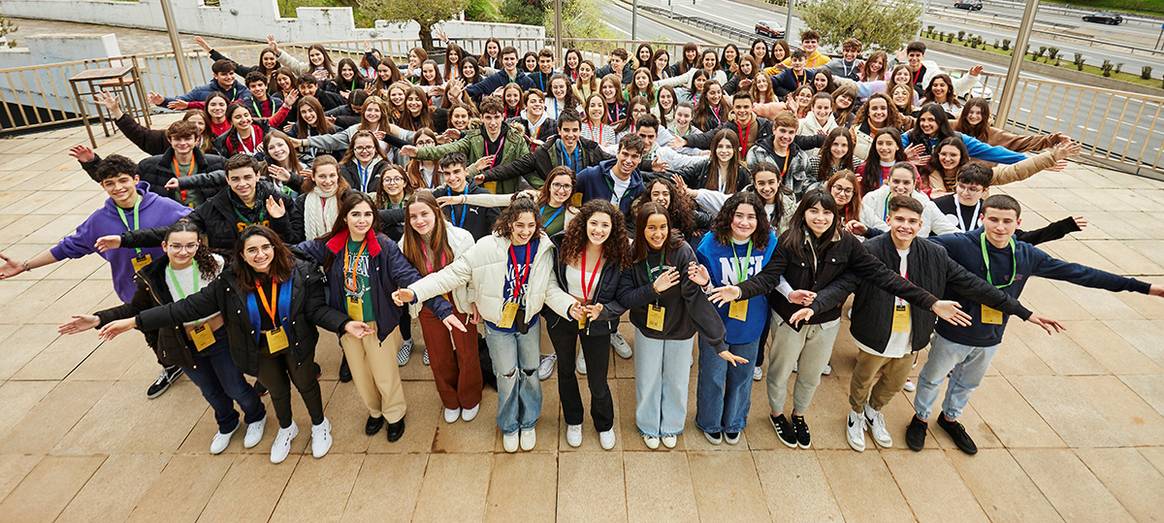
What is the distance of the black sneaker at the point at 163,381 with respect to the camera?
4.76 m

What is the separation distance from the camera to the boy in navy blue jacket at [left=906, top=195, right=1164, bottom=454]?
3543 mm

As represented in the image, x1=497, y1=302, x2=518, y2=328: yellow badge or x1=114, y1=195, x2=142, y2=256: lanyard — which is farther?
x1=114, y1=195, x2=142, y2=256: lanyard

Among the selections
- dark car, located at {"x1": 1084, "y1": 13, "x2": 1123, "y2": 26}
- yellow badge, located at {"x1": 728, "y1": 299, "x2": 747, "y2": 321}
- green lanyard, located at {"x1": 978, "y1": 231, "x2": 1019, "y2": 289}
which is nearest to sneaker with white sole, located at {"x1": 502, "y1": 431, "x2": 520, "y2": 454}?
yellow badge, located at {"x1": 728, "y1": 299, "x2": 747, "y2": 321}

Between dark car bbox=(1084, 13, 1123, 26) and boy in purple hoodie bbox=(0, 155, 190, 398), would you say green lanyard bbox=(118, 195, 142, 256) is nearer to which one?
boy in purple hoodie bbox=(0, 155, 190, 398)

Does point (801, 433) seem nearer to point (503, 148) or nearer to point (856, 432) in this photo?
point (856, 432)

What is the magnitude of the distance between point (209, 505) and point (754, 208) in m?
4.01

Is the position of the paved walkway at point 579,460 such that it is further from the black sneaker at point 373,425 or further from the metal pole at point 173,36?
the metal pole at point 173,36

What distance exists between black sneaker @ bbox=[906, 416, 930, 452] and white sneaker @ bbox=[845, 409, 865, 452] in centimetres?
32

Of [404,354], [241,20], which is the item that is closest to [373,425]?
[404,354]

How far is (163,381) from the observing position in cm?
484

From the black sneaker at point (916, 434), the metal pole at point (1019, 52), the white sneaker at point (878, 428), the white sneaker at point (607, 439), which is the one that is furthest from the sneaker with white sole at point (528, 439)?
the metal pole at point (1019, 52)

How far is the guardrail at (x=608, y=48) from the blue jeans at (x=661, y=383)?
27.2 ft

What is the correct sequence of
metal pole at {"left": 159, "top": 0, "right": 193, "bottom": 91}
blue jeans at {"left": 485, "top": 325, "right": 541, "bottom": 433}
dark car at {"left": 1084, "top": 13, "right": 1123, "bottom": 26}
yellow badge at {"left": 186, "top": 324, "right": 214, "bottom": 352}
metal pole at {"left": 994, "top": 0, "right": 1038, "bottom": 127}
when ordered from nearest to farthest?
yellow badge at {"left": 186, "top": 324, "right": 214, "bottom": 352}, blue jeans at {"left": 485, "top": 325, "right": 541, "bottom": 433}, metal pole at {"left": 994, "top": 0, "right": 1038, "bottom": 127}, metal pole at {"left": 159, "top": 0, "right": 193, "bottom": 91}, dark car at {"left": 1084, "top": 13, "right": 1123, "bottom": 26}

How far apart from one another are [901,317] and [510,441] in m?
2.80
